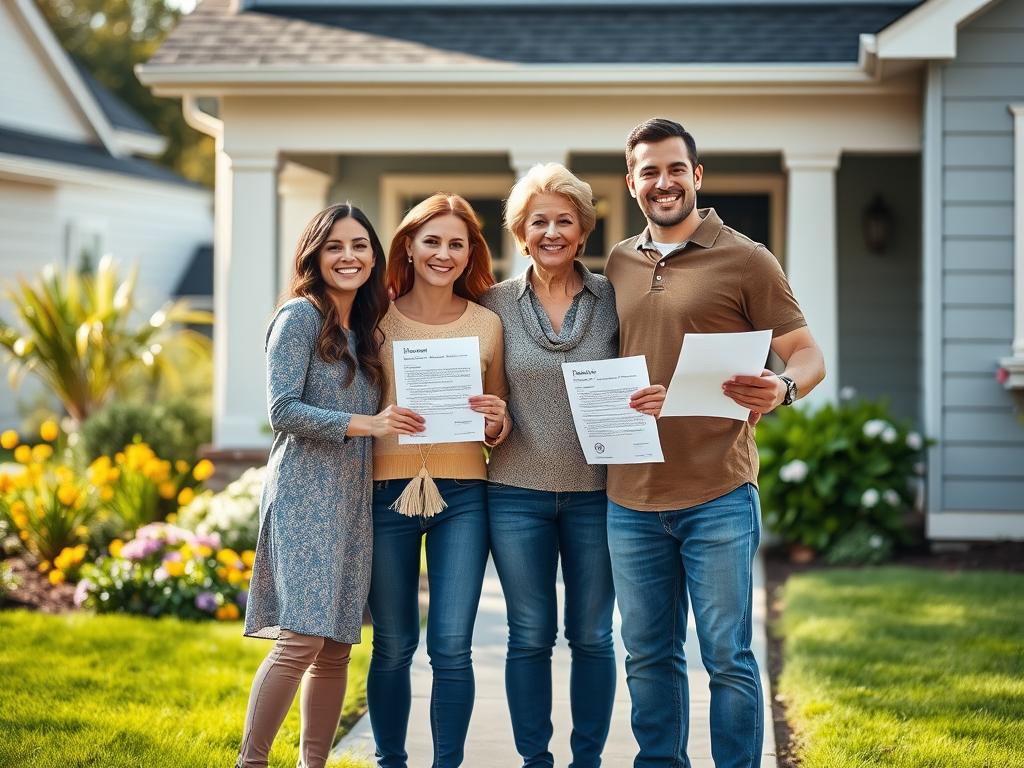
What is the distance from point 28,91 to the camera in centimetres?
1606

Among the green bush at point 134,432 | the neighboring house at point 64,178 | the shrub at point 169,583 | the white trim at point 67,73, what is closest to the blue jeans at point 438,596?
the shrub at point 169,583

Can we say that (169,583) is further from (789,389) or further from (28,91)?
(28,91)

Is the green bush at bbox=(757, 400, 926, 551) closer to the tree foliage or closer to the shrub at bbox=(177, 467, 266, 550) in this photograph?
the shrub at bbox=(177, 467, 266, 550)

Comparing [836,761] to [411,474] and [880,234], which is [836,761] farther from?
[880,234]

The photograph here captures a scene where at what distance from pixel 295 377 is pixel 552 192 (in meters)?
0.92

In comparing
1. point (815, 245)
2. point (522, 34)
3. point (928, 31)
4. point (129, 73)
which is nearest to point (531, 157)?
point (522, 34)

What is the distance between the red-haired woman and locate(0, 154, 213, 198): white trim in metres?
12.2

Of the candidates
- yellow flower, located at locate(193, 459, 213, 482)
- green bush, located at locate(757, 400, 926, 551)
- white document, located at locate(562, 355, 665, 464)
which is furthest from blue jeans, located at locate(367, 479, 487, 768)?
green bush, located at locate(757, 400, 926, 551)

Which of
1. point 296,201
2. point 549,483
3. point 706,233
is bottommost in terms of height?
point 549,483

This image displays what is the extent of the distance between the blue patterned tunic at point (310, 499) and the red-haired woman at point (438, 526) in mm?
78

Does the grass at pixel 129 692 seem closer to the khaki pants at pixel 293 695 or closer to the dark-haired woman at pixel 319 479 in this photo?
the khaki pants at pixel 293 695

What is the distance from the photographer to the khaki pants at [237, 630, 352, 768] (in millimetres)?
3107

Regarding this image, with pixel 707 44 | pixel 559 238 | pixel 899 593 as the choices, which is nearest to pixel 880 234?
pixel 707 44

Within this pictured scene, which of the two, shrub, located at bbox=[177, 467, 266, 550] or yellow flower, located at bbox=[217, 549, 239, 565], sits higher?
shrub, located at bbox=[177, 467, 266, 550]
